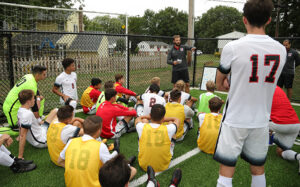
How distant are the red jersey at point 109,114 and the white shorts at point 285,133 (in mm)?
2477

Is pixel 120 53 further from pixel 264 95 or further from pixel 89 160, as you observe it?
pixel 264 95

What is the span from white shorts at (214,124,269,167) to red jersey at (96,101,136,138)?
95.3 inches

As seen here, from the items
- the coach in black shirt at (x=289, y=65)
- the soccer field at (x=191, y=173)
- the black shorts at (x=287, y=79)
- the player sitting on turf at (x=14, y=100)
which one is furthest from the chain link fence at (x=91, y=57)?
the soccer field at (x=191, y=173)

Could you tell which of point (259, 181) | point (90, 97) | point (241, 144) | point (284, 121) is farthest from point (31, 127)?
point (284, 121)

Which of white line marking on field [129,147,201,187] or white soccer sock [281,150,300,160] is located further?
white soccer sock [281,150,300,160]

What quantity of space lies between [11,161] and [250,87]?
3221 millimetres

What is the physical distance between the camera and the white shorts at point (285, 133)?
3.12 m

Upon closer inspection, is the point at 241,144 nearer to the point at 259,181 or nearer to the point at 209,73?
the point at 259,181

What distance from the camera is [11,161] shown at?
293cm

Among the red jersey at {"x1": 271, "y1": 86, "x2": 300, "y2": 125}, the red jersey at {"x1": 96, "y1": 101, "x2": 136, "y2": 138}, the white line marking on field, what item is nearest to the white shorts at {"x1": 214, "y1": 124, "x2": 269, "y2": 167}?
the white line marking on field

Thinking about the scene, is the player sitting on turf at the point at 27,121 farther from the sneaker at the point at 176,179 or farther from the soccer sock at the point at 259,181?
the soccer sock at the point at 259,181

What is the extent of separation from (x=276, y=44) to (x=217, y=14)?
93458 mm

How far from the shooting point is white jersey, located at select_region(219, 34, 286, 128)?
1642mm

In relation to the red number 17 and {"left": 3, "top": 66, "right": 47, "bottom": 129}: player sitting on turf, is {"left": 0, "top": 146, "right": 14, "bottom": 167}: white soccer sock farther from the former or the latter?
the red number 17
